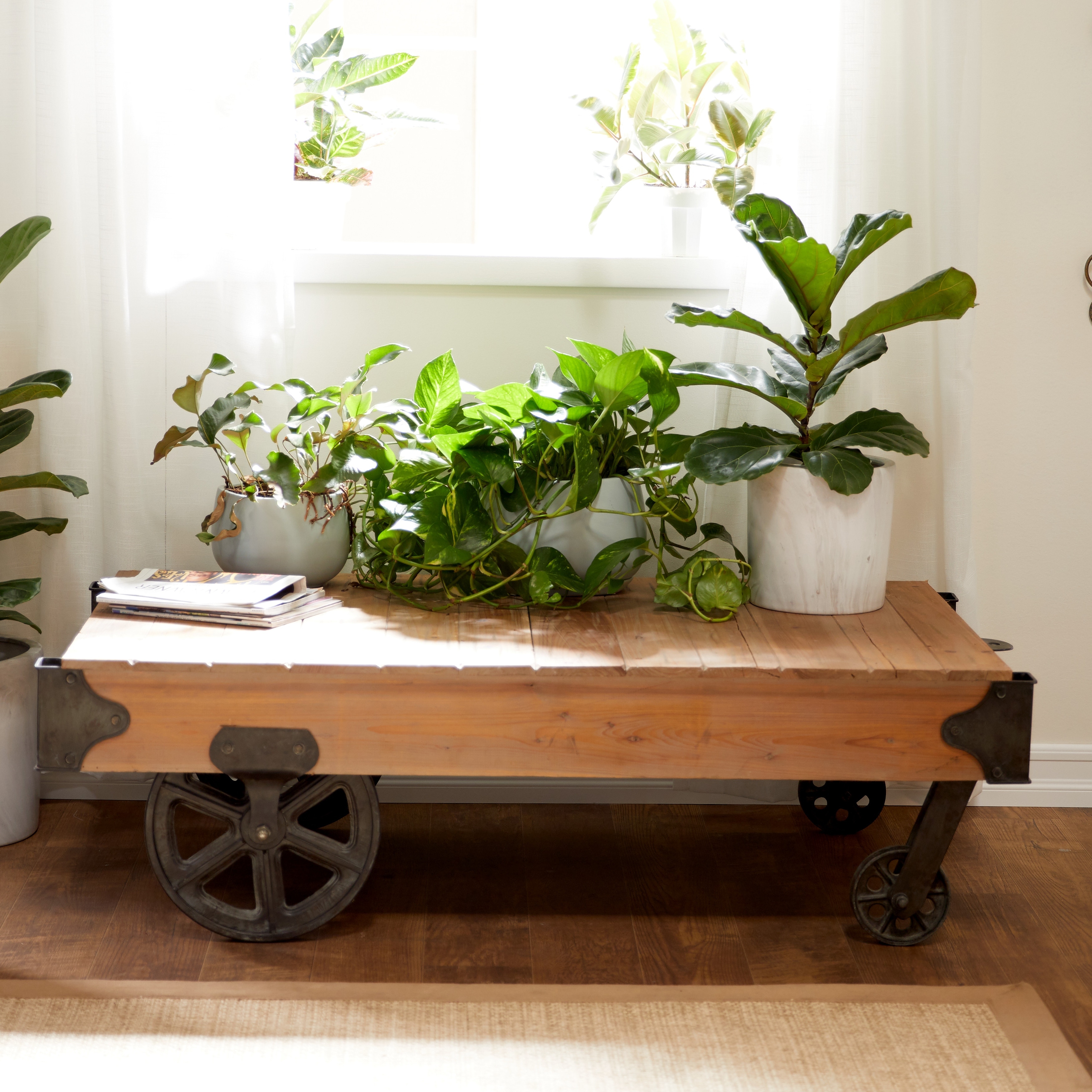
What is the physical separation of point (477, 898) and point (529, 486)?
2.38 ft

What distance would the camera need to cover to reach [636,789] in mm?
2398

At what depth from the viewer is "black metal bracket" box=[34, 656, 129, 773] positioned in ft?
5.48

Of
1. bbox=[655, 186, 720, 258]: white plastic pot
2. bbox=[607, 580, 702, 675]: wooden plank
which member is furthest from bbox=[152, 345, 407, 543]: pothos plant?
bbox=[655, 186, 720, 258]: white plastic pot

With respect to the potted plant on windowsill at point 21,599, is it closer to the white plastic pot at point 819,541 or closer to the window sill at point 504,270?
the window sill at point 504,270

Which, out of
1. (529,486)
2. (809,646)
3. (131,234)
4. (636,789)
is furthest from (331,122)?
(636,789)

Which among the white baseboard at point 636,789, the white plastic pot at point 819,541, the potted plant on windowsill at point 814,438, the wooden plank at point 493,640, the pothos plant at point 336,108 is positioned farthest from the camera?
the white baseboard at point 636,789

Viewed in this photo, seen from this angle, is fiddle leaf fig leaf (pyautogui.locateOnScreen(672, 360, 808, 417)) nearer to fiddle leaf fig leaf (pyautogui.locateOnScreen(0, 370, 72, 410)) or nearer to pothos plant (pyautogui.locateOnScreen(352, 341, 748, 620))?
pothos plant (pyautogui.locateOnScreen(352, 341, 748, 620))

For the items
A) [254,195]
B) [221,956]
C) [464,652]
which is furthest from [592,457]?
[221,956]

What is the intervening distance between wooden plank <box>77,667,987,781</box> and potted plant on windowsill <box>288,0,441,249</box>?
104cm

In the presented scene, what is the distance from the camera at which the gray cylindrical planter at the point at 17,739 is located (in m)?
2.06

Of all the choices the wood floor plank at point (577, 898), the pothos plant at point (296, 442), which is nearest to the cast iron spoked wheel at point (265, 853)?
the wood floor plank at point (577, 898)

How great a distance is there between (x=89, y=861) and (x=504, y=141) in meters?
1.67

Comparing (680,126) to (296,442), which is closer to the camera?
(296,442)

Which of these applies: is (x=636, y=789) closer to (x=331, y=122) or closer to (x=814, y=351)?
(x=814, y=351)
